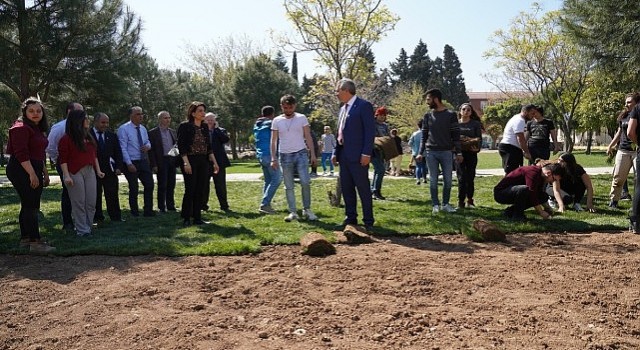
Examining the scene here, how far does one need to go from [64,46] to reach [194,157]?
33.8ft

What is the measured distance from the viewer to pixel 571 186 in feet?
26.1

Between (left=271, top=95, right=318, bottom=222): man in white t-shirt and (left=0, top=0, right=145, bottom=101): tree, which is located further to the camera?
(left=0, top=0, right=145, bottom=101): tree

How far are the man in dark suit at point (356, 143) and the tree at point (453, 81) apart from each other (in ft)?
246

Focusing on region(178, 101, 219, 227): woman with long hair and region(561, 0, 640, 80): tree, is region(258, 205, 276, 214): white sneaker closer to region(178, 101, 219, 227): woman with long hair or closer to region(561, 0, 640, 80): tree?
region(178, 101, 219, 227): woman with long hair

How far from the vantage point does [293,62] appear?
6862 centimetres

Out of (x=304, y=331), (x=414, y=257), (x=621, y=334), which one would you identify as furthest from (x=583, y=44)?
(x=304, y=331)

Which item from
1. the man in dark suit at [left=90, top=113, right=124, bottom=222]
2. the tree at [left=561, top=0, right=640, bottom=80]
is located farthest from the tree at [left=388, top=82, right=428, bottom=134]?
the man in dark suit at [left=90, top=113, right=124, bottom=222]

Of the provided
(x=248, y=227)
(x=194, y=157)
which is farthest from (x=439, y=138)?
(x=194, y=157)

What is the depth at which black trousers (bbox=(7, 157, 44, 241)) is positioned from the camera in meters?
5.49

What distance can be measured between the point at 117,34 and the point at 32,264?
12.9 meters

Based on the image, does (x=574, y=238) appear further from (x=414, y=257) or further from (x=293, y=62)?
(x=293, y=62)

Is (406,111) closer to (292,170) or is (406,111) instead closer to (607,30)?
(607,30)

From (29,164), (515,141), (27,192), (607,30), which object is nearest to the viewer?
(29,164)

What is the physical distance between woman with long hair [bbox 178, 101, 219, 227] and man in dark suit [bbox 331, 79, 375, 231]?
76.8 inches
